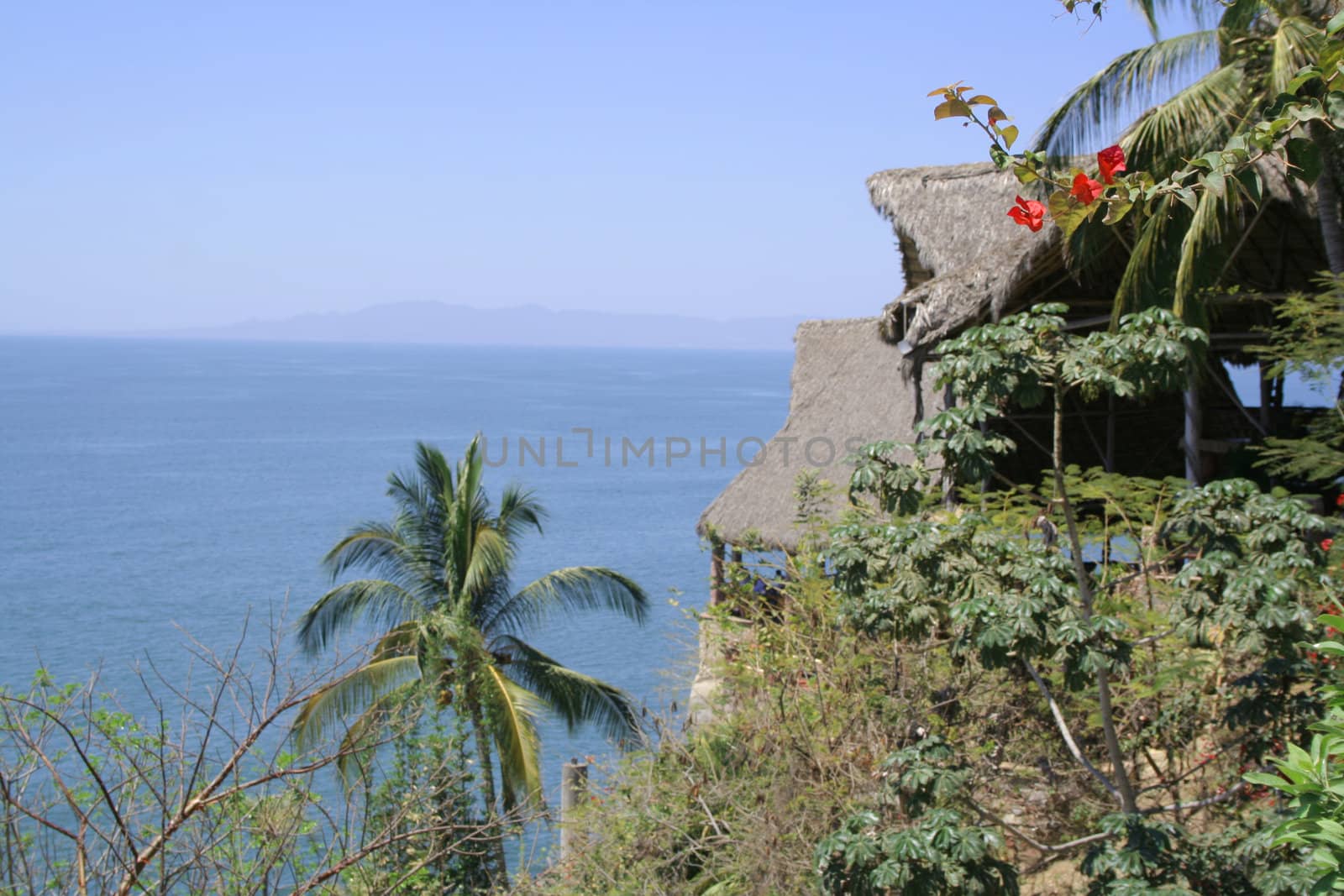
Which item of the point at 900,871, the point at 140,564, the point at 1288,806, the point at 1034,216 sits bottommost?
the point at 140,564

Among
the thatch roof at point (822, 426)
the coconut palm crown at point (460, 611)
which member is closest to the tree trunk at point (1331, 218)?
the thatch roof at point (822, 426)

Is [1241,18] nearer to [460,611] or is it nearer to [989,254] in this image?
[989,254]

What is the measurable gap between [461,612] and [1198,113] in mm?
9772

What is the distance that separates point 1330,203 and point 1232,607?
4238 mm

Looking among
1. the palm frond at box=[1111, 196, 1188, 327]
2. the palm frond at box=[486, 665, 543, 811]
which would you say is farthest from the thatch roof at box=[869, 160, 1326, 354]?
the palm frond at box=[486, 665, 543, 811]

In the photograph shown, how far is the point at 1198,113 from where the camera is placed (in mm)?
8938

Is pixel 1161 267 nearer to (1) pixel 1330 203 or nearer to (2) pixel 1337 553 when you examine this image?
(1) pixel 1330 203

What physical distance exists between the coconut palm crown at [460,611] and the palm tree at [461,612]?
1 cm

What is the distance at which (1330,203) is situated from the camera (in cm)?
895

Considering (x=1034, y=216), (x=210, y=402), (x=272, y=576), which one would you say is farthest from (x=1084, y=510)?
(x=210, y=402)

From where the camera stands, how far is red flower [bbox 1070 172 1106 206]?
3119 millimetres

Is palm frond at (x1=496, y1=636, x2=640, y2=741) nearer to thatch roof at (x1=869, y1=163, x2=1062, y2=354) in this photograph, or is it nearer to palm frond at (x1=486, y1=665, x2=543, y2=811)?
palm frond at (x1=486, y1=665, x2=543, y2=811)

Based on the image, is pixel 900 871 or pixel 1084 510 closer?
pixel 900 871

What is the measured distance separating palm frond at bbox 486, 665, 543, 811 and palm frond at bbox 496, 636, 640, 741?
879 millimetres
